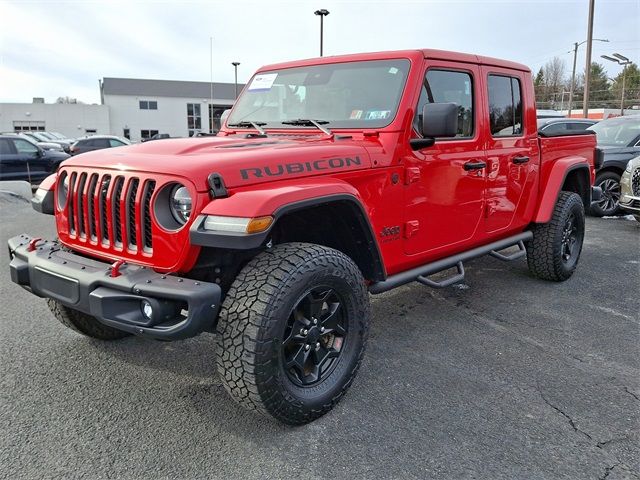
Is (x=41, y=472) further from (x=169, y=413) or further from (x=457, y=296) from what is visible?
(x=457, y=296)

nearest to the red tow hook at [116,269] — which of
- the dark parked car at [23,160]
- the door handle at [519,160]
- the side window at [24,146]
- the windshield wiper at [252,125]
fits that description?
the windshield wiper at [252,125]

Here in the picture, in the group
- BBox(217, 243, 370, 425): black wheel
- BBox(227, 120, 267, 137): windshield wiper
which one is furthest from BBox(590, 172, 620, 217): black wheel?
BBox(217, 243, 370, 425): black wheel

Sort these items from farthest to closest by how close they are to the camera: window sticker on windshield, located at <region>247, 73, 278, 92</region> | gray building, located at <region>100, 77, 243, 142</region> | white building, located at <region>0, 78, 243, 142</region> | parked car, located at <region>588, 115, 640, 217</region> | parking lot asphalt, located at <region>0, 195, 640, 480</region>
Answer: gray building, located at <region>100, 77, 243, 142</region>, white building, located at <region>0, 78, 243, 142</region>, parked car, located at <region>588, 115, 640, 217</region>, window sticker on windshield, located at <region>247, 73, 278, 92</region>, parking lot asphalt, located at <region>0, 195, 640, 480</region>

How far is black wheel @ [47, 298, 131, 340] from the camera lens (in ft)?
10.7

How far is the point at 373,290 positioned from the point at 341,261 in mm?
627

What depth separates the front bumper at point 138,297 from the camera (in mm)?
2213

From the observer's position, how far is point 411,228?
3.35 metres

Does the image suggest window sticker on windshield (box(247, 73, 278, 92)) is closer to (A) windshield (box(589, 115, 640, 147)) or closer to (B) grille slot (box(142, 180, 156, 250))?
(B) grille slot (box(142, 180, 156, 250))

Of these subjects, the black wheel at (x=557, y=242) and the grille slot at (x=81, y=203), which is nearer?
the grille slot at (x=81, y=203)

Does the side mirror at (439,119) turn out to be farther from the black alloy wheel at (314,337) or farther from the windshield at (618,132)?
the windshield at (618,132)

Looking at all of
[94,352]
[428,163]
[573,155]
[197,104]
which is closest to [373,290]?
[428,163]

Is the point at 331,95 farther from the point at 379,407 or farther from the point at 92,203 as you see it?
the point at 379,407

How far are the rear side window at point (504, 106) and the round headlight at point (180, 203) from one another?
265cm

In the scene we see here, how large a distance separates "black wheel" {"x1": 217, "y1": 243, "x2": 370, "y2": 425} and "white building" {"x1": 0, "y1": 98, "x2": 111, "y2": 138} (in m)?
52.8
